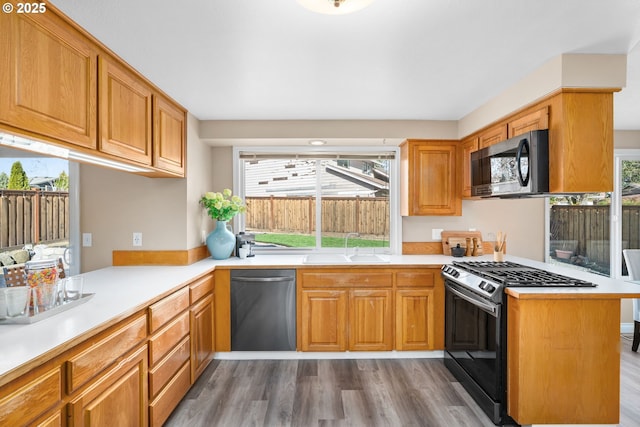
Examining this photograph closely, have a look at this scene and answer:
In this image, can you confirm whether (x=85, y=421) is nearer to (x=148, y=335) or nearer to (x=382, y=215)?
(x=148, y=335)

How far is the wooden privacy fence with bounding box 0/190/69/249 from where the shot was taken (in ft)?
6.81

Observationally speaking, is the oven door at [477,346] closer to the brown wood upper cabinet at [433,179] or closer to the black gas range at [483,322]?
the black gas range at [483,322]

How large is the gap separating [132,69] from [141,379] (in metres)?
1.82

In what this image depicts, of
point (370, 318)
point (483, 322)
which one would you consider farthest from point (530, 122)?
point (370, 318)

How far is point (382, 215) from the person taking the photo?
373cm

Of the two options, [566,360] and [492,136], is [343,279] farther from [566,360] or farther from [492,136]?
[492,136]

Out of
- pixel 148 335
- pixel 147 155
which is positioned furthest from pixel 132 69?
pixel 148 335

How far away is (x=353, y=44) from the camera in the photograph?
5.86 feet

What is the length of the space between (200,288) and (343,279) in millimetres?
1215

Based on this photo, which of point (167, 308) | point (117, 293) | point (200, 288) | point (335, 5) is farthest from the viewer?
point (200, 288)

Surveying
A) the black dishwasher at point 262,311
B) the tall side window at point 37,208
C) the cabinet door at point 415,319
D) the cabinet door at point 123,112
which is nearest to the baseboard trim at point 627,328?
the cabinet door at point 415,319

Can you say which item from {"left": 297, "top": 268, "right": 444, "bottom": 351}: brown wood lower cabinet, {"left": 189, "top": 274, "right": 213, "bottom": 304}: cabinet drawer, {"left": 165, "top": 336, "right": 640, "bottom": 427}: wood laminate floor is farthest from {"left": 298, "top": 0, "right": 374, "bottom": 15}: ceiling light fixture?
{"left": 165, "top": 336, "right": 640, "bottom": 427}: wood laminate floor

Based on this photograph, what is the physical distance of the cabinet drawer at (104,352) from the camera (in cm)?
125

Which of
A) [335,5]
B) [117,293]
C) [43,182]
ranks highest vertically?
[335,5]
